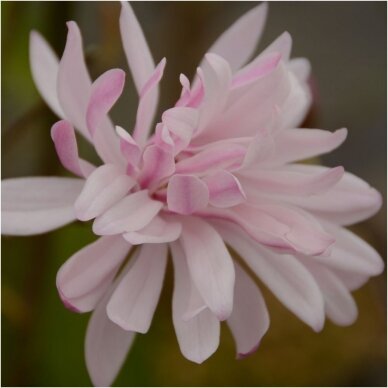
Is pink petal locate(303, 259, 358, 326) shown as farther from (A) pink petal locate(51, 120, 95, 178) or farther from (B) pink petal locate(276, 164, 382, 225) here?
(A) pink petal locate(51, 120, 95, 178)

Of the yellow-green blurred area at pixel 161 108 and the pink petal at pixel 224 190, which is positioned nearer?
the pink petal at pixel 224 190

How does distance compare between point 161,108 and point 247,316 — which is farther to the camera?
point 161,108

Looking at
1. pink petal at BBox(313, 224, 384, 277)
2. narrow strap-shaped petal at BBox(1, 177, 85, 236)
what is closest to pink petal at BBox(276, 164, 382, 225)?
pink petal at BBox(313, 224, 384, 277)

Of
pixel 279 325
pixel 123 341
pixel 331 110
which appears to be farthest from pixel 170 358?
pixel 331 110

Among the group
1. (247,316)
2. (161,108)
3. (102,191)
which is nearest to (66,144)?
(102,191)

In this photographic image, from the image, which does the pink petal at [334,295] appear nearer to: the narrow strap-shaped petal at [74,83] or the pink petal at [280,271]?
the pink petal at [280,271]

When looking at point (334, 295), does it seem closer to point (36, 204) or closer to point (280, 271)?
point (280, 271)

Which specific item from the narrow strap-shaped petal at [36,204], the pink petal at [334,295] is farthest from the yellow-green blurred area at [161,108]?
the pink petal at [334,295]
